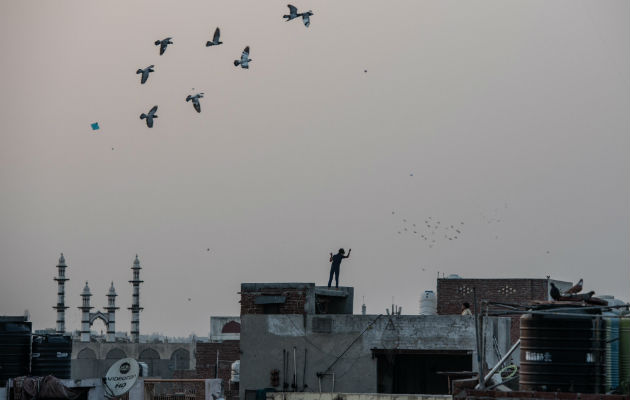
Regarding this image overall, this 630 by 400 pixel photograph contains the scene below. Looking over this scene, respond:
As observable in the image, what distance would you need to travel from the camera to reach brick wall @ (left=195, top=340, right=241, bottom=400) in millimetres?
67000

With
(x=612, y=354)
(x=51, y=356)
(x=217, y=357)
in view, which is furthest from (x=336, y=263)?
(x=217, y=357)

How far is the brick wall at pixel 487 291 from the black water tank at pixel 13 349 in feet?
62.1

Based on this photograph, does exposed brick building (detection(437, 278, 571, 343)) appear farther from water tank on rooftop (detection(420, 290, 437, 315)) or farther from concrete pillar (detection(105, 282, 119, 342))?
concrete pillar (detection(105, 282, 119, 342))

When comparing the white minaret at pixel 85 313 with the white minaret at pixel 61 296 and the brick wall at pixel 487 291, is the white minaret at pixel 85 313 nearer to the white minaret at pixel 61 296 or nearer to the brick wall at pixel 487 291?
the white minaret at pixel 61 296

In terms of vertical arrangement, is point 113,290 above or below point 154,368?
above

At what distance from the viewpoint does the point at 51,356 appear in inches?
1088

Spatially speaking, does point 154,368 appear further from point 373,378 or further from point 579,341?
point 579,341

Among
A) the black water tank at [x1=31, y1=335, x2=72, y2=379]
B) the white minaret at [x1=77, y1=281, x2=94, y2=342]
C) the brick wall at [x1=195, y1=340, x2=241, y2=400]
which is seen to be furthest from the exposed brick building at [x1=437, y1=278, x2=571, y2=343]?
the white minaret at [x1=77, y1=281, x2=94, y2=342]

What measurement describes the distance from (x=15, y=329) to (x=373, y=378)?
11.1m

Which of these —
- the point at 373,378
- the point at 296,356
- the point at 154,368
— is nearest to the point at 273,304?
the point at 296,356

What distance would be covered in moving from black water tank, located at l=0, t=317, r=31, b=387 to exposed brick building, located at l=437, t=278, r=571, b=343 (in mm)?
18805

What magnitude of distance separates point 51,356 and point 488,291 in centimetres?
1919

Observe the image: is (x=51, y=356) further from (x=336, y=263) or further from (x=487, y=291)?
(x=487, y=291)

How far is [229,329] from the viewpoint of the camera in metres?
92.1
